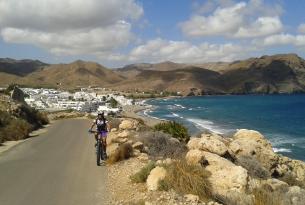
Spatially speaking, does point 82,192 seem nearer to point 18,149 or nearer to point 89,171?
point 89,171

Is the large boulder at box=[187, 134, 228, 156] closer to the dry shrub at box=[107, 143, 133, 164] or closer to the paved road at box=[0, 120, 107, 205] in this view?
the dry shrub at box=[107, 143, 133, 164]

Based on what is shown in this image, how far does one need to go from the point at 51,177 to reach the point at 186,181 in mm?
4408

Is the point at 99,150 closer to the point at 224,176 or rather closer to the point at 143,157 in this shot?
the point at 143,157

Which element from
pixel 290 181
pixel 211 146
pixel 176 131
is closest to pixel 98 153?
pixel 211 146

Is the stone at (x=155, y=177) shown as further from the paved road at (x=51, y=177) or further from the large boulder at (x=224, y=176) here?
the large boulder at (x=224, y=176)

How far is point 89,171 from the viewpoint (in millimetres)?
12406

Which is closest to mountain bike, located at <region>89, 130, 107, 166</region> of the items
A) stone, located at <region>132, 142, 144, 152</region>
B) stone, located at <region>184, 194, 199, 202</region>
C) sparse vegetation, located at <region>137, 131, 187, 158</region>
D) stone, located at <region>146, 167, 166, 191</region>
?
stone, located at <region>132, 142, 144, 152</region>

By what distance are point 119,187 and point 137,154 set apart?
3882 mm

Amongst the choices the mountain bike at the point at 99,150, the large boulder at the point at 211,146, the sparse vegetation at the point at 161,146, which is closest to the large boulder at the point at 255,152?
the large boulder at the point at 211,146

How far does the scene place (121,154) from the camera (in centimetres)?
1351

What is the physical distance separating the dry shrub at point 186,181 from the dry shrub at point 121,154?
4074 millimetres

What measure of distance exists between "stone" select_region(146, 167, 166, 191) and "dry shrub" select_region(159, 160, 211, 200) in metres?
0.14

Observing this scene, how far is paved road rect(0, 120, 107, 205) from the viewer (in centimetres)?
925

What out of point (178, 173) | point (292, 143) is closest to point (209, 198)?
point (178, 173)
